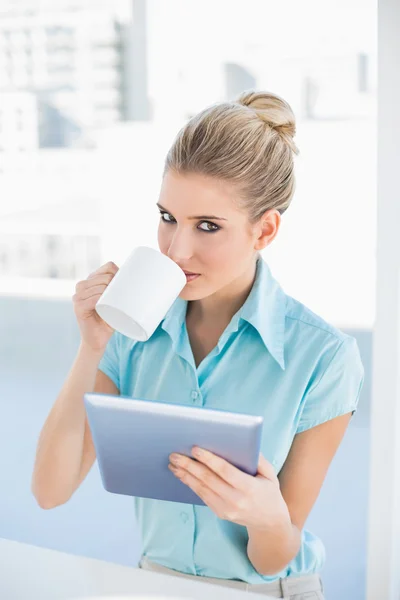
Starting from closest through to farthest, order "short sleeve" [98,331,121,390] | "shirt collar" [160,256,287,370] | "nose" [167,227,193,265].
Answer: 1. "nose" [167,227,193,265]
2. "shirt collar" [160,256,287,370]
3. "short sleeve" [98,331,121,390]

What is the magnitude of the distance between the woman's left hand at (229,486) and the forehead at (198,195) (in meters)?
0.41

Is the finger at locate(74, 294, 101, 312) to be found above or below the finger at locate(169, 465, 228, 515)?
above

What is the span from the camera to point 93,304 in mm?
1208

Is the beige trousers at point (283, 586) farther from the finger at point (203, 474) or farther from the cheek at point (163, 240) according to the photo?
the cheek at point (163, 240)

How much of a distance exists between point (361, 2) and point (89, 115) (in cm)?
778

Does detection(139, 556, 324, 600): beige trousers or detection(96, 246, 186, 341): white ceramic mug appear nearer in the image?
detection(96, 246, 186, 341): white ceramic mug

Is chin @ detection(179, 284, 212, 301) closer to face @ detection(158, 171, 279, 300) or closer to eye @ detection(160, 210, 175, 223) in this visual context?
face @ detection(158, 171, 279, 300)

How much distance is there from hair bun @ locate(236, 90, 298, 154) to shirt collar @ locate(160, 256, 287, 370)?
9.5 inches

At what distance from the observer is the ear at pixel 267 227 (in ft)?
4.10

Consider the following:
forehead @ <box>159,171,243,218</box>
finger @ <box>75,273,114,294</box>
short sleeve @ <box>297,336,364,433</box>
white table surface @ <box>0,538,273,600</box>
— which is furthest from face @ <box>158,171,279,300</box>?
white table surface @ <box>0,538,273,600</box>

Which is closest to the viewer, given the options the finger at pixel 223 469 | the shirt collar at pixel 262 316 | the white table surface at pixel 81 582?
the white table surface at pixel 81 582

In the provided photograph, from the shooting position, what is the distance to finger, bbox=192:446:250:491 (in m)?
0.91

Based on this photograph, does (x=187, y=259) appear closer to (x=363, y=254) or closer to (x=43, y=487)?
(x=43, y=487)

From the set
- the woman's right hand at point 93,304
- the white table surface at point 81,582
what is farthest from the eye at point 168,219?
the white table surface at point 81,582
